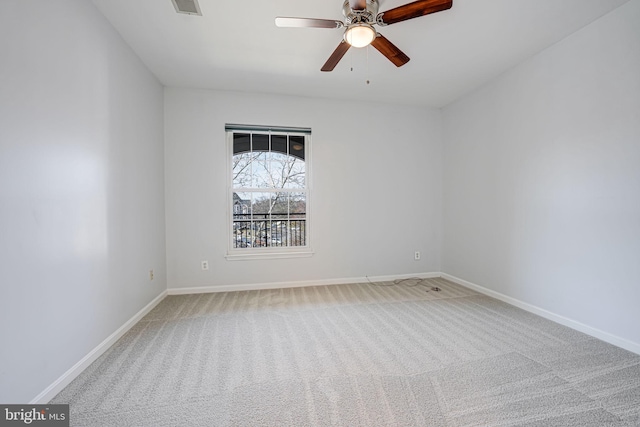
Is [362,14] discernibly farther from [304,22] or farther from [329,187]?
[329,187]

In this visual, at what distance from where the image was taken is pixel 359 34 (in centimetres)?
180

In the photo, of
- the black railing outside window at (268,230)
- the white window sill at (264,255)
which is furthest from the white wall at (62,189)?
the black railing outside window at (268,230)

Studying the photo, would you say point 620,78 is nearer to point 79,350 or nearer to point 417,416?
point 417,416

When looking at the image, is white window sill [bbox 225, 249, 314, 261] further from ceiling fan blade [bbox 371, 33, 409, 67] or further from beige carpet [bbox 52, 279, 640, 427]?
ceiling fan blade [bbox 371, 33, 409, 67]

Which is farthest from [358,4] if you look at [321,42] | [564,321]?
[564,321]

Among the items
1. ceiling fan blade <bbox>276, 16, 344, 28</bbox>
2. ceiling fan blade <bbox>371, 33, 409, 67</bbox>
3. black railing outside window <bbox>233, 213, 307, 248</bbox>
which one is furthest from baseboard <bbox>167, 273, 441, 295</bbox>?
ceiling fan blade <bbox>276, 16, 344, 28</bbox>

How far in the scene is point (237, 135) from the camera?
3434 mm

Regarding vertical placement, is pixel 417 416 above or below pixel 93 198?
below

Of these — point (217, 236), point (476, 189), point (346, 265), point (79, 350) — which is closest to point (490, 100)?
point (476, 189)

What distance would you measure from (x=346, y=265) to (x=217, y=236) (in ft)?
5.98

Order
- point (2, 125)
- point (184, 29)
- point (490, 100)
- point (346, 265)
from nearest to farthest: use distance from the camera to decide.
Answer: point (2, 125) < point (184, 29) < point (490, 100) < point (346, 265)

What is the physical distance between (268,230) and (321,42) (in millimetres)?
2307

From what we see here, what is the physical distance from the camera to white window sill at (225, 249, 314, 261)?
3363mm

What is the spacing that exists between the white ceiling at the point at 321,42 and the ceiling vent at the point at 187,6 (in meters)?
0.05
